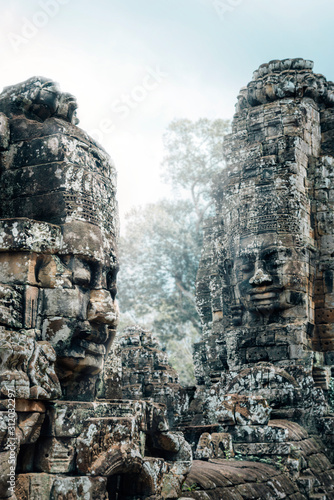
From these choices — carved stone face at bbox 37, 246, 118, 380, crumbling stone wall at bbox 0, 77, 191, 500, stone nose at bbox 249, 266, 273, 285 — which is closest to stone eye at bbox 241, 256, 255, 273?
stone nose at bbox 249, 266, 273, 285

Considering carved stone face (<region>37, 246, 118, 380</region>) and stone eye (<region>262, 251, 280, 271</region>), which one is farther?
stone eye (<region>262, 251, 280, 271</region>)

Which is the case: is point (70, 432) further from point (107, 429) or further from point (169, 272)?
point (169, 272)

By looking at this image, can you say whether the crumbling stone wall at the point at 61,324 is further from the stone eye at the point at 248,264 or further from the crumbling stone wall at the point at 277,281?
the stone eye at the point at 248,264

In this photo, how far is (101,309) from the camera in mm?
5793

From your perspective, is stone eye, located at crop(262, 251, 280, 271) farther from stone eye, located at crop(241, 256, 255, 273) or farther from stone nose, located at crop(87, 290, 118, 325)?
stone nose, located at crop(87, 290, 118, 325)

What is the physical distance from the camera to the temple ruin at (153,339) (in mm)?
4953

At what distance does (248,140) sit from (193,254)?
16196 mm

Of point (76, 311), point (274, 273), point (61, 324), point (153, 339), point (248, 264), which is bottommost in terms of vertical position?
point (61, 324)

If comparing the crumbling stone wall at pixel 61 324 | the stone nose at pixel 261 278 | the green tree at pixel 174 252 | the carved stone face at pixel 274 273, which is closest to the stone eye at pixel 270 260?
the carved stone face at pixel 274 273

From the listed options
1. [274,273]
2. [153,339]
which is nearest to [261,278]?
[274,273]

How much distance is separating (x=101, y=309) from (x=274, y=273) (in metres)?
6.51

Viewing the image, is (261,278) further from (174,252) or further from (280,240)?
(174,252)

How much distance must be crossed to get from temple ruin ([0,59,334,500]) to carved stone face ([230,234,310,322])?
0.03m

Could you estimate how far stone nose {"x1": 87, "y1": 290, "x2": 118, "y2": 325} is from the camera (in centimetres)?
577
